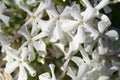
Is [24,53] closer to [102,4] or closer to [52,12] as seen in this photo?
[52,12]

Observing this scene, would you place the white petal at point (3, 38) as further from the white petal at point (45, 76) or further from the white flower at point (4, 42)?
the white petal at point (45, 76)

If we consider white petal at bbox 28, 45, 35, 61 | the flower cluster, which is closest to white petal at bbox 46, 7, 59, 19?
the flower cluster

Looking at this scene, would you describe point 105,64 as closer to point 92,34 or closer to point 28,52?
point 92,34

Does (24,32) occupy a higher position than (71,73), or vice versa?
(24,32)

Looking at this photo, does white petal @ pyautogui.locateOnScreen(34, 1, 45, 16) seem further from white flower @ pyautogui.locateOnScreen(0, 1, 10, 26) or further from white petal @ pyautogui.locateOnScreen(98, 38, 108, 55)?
white petal @ pyautogui.locateOnScreen(98, 38, 108, 55)

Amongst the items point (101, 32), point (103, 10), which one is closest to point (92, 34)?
point (101, 32)

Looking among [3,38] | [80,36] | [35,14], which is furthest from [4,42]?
[80,36]
